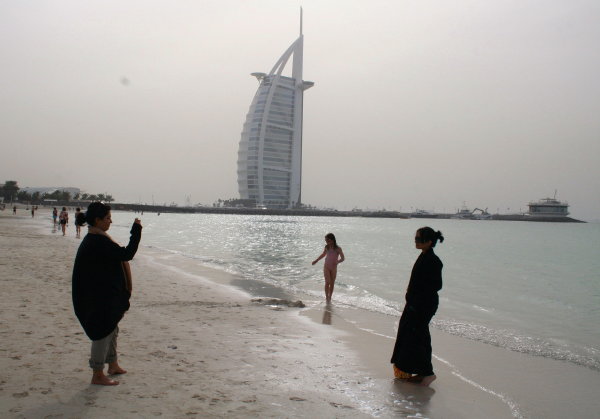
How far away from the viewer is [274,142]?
140 meters

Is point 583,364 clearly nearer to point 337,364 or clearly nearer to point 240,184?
point 337,364

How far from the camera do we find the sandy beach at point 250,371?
4039mm

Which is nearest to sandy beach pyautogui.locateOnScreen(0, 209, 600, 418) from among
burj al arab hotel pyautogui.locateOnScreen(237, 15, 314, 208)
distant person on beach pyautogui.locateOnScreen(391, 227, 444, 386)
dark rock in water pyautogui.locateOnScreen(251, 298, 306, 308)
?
distant person on beach pyautogui.locateOnScreen(391, 227, 444, 386)

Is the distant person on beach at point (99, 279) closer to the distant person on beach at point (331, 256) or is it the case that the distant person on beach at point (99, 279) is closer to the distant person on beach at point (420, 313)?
the distant person on beach at point (420, 313)

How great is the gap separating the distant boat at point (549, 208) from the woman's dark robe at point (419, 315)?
19077 centimetres

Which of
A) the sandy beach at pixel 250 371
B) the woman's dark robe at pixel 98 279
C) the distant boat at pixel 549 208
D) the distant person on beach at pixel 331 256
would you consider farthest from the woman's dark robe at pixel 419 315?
the distant boat at pixel 549 208

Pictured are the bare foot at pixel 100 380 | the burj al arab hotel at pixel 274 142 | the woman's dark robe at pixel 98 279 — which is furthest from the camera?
the burj al arab hotel at pixel 274 142

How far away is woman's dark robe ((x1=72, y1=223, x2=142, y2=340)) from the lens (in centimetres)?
397

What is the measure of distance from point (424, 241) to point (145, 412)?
115 inches

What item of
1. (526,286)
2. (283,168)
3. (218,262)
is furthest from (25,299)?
(283,168)

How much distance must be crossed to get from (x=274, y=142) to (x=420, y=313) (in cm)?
13657

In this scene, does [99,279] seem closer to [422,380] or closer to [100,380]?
[100,380]

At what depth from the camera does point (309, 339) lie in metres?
6.90

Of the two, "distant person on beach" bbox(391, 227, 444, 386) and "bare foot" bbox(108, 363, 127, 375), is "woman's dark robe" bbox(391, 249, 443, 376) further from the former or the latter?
"bare foot" bbox(108, 363, 127, 375)
